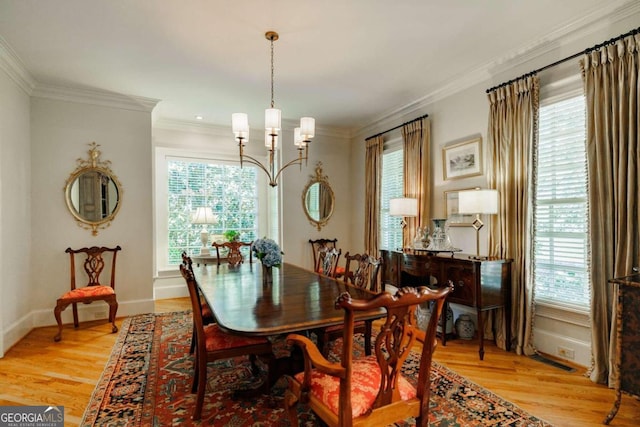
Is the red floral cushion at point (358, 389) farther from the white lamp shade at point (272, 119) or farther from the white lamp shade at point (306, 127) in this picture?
the white lamp shade at point (306, 127)

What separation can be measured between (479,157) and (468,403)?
249 centimetres

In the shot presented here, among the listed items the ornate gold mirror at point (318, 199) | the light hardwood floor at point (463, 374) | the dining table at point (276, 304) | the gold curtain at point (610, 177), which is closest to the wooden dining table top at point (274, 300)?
the dining table at point (276, 304)

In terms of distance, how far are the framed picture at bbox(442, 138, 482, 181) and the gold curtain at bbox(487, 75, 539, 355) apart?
0.23m

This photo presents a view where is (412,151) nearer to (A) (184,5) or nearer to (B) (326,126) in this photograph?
(B) (326,126)

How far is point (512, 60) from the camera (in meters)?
3.37

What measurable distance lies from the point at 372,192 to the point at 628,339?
12.3ft

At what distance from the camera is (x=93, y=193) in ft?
14.2

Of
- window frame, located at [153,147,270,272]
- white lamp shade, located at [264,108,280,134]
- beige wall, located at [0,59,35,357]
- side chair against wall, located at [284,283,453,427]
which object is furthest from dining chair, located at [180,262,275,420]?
window frame, located at [153,147,270,272]

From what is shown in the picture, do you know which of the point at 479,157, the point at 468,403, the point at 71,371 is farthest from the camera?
the point at 479,157

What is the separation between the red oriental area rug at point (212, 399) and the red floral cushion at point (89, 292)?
919mm

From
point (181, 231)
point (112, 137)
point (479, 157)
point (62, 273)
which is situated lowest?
point (62, 273)

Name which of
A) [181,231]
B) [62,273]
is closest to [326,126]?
[181,231]

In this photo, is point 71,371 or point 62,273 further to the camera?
point 62,273

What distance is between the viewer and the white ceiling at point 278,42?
2.61 m
